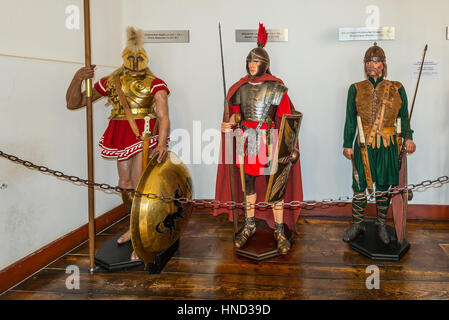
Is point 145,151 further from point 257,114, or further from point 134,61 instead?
point 257,114

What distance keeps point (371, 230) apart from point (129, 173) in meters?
2.34

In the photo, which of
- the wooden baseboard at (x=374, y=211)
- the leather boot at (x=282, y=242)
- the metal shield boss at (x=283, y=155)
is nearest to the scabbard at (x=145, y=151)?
the metal shield boss at (x=283, y=155)

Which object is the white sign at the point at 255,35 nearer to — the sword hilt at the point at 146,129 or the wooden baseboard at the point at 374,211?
the sword hilt at the point at 146,129

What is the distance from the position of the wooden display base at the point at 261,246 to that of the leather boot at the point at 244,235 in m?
0.03

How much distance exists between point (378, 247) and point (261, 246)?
3.25 ft

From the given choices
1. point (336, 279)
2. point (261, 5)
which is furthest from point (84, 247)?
point (261, 5)

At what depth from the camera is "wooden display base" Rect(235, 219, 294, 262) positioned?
2785 mm

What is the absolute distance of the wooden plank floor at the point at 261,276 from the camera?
7.54ft

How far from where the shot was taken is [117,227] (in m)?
3.58

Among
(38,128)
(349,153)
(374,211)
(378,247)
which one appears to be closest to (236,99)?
(349,153)

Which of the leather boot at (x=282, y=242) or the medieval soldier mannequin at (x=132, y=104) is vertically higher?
the medieval soldier mannequin at (x=132, y=104)

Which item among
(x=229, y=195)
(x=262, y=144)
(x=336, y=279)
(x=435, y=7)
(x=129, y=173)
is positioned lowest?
(x=336, y=279)

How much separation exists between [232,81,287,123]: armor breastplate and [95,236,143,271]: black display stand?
1475 mm

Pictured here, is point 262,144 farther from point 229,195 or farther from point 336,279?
point 336,279
